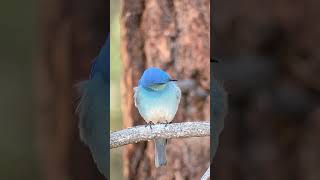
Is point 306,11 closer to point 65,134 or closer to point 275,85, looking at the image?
point 275,85

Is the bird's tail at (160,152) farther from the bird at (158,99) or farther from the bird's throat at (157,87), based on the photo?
the bird's throat at (157,87)

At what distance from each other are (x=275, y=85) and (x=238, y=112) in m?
0.08

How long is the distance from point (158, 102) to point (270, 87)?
0.25 metres

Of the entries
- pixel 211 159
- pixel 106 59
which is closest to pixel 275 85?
pixel 211 159

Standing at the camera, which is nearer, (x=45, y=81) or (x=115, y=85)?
(x=45, y=81)

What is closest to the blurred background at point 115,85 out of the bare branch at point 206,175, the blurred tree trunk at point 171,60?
the blurred tree trunk at point 171,60

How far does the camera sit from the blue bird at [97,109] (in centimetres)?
89

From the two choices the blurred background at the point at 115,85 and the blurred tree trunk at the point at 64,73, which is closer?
the blurred tree trunk at the point at 64,73

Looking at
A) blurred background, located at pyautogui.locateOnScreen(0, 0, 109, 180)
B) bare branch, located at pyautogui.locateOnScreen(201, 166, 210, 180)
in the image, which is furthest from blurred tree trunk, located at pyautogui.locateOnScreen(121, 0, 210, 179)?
blurred background, located at pyautogui.locateOnScreen(0, 0, 109, 180)

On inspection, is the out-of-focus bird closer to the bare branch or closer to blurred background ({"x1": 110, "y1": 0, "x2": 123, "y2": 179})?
the bare branch

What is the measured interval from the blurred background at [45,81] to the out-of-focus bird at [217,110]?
0.77 feet

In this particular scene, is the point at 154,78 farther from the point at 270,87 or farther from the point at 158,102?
the point at 270,87

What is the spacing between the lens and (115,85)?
38.9 inches

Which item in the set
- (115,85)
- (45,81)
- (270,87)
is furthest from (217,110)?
(45,81)
